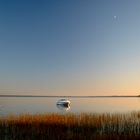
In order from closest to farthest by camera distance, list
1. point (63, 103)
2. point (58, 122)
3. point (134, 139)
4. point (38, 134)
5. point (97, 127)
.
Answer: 1. point (134, 139)
2. point (38, 134)
3. point (97, 127)
4. point (58, 122)
5. point (63, 103)

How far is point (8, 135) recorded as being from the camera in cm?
2083

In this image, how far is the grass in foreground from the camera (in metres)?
20.5

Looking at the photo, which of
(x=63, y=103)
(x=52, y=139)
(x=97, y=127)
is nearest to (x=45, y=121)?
(x=97, y=127)

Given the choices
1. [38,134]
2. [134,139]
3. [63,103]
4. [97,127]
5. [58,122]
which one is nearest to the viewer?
[134,139]

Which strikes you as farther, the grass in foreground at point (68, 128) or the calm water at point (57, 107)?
the calm water at point (57, 107)

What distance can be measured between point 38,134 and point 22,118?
5.97 metres

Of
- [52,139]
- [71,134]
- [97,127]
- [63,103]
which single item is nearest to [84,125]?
[97,127]

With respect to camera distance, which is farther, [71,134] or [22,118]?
[22,118]

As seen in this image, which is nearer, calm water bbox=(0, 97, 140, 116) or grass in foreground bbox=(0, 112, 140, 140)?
grass in foreground bbox=(0, 112, 140, 140)

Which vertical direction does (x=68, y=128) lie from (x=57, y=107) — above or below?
below

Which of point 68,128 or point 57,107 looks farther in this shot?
point 57,107

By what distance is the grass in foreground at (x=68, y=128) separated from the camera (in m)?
20.5

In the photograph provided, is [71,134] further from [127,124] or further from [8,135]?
[127,124]

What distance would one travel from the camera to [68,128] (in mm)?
23688
